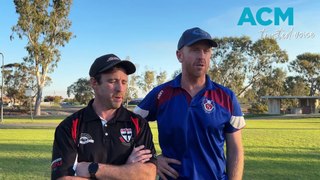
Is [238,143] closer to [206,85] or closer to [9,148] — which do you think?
[206,85]

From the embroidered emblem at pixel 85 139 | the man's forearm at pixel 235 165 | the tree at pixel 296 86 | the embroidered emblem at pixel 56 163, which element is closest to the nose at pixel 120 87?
the embroidered emblem at pixel 85 139

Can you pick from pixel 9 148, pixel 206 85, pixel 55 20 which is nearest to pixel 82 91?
pixel 55 20

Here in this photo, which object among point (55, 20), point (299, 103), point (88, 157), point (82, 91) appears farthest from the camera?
point (82, 91)

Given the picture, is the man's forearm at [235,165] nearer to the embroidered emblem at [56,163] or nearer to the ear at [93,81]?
the ear at [93,81]

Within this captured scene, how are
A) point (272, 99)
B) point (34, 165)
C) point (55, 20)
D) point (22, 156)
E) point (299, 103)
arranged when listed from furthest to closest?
point (299, 103)
point (272, 99)
point (55, 20)
point (22, 156)
point (34, 165)

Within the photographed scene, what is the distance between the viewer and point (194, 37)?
317 centimetres

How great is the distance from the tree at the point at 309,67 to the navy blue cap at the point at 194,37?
241ft

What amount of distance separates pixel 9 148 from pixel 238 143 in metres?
11.0

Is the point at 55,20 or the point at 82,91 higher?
the point at 55,20

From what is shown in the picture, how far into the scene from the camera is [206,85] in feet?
10.9

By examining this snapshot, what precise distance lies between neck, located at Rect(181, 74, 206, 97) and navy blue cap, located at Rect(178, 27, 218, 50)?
278 mm

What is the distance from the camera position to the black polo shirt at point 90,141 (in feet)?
9.03

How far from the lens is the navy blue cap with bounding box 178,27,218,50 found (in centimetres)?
315

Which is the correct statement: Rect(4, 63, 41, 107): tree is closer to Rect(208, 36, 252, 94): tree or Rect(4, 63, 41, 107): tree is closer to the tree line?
the tree line
